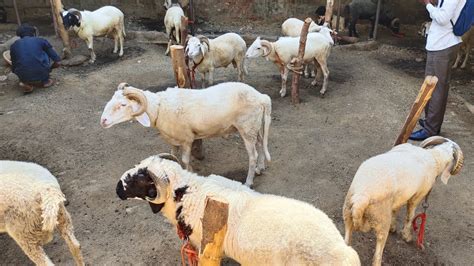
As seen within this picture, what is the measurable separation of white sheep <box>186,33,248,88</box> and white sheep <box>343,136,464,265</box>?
17.0 ft

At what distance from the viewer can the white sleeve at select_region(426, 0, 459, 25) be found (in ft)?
19.8

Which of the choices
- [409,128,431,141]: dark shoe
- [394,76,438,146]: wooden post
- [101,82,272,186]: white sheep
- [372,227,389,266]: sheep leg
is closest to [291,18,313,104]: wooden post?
[409,128,431,141]: dark shoe

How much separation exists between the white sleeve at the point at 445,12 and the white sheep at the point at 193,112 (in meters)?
3.02

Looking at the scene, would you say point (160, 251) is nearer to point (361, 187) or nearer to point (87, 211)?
point (87, 211)

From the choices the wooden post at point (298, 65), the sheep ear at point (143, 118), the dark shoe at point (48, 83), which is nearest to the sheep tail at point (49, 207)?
the sheep ear at point (143, 118)

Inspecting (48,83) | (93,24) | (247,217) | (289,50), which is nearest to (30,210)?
(247,217)

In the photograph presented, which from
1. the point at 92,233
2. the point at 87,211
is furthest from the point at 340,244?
the point at 87,211

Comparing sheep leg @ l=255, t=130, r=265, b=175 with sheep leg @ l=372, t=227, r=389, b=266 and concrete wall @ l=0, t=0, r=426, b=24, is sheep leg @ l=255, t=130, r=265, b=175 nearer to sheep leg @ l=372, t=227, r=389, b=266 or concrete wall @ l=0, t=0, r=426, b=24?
sheep leg @ l=372, t=227, r=389, b=266

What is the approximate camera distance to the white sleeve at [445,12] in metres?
6.04

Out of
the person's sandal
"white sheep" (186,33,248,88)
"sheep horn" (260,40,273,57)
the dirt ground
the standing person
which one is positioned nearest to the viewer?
the dirt ground

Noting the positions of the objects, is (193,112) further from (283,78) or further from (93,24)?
(93,24)

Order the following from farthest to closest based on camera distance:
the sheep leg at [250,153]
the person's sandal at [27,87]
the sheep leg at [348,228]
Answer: the person's sandal at [27,87] → the sheep leg at [250,153] → the sheep leg at [348,228]

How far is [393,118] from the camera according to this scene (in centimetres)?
787

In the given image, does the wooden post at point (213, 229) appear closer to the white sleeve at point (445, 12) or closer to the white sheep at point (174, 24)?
the white sleeve at point (445, 12)
